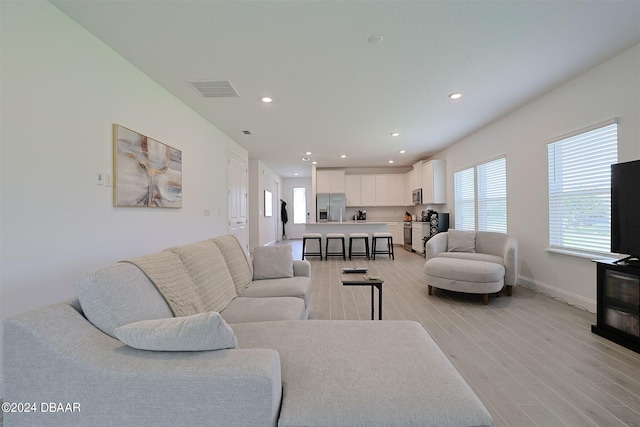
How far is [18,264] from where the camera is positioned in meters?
1.80

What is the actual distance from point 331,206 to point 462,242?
5095 mm

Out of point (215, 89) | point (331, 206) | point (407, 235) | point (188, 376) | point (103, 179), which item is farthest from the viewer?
point (331, 206)

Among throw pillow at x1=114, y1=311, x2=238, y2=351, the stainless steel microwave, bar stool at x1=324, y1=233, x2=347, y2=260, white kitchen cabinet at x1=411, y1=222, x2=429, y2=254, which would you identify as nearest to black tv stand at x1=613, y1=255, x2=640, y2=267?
throw pillow at x1=114, y1=311, x2=238, y2=351

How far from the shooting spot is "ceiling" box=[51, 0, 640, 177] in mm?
2086

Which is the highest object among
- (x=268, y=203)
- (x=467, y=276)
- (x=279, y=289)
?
(x=268, y=203)

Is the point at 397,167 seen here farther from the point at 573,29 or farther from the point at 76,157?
the point at 76,157

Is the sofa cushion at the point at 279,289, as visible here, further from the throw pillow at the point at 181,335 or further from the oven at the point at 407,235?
the oven at the point at 407,235

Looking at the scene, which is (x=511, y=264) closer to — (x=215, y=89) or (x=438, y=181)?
(x=438, y=181)

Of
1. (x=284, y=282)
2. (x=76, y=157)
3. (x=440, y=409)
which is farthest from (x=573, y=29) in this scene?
(x=76, y=157)

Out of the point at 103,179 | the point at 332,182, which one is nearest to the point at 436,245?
the point at 103,179

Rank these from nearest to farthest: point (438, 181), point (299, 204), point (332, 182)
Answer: point (438, 181) < point (332, 182) < point (299, 204)

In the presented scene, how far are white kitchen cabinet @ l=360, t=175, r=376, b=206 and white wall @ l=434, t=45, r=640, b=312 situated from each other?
4135mm

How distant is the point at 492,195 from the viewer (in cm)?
493

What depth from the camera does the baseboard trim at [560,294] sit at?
10.1 feet
